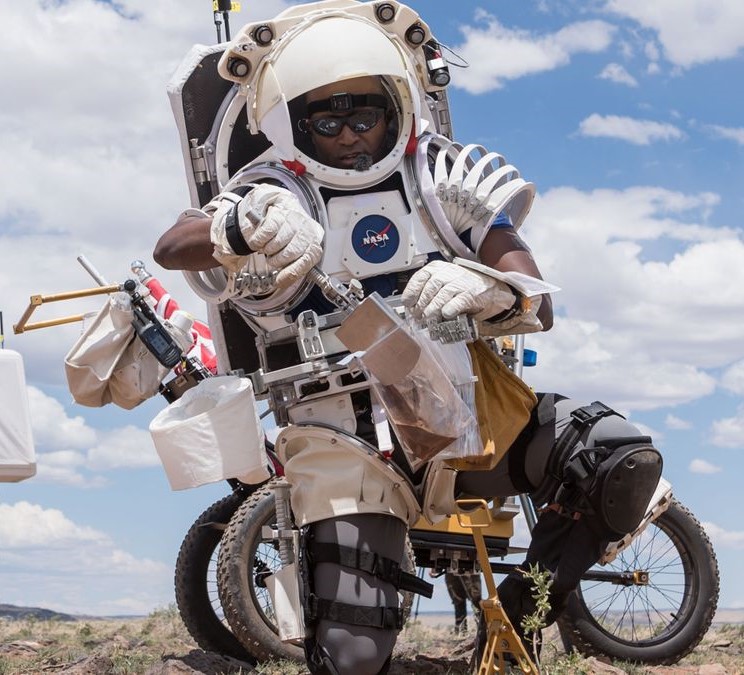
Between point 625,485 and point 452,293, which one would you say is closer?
point 452,293

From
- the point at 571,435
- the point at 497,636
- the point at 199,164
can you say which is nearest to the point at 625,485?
the point at 571,435

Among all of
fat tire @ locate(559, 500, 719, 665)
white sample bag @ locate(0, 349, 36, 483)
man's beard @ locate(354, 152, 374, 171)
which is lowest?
fat tire @ locate(559, 500, 719, 665)

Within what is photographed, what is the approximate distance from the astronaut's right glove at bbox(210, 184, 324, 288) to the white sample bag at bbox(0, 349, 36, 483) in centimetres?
122

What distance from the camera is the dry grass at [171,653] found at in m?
5.89

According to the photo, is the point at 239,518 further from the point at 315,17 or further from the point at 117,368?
the point at 315,17

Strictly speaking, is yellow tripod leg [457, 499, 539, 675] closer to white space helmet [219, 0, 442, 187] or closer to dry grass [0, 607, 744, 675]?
dry grass [0, 607, 744, 675]

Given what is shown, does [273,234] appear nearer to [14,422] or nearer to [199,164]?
[199,164]

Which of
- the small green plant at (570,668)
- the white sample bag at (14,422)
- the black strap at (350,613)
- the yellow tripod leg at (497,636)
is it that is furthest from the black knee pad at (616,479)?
the white sample bag at (14,422)

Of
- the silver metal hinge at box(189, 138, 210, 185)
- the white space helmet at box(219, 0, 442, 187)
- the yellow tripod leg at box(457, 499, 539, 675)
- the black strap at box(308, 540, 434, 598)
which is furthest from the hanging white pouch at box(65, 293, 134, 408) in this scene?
the yellow tripod leg at box(457, 499, 539, 675)

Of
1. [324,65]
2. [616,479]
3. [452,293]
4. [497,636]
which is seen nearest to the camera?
[452,293]

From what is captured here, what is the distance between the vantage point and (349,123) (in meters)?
4.44

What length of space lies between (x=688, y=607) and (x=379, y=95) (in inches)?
138

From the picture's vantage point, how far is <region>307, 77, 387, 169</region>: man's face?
4426 mm

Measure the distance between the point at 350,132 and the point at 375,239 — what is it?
422 mm
